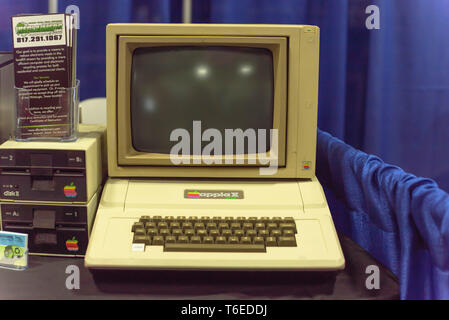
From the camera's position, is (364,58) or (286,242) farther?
(364,58)

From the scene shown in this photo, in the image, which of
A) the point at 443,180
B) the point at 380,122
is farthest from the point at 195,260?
the point at 443,180

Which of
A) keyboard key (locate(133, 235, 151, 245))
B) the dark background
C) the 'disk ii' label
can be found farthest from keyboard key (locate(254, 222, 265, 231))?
the dark background

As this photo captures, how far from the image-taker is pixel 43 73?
3.25 feet

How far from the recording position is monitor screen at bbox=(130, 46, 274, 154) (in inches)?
41.1

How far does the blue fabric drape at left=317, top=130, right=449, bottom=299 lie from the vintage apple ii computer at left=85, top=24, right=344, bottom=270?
11 centimetres

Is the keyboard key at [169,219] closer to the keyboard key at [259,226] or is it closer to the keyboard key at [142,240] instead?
the keyboard key at [142,240]

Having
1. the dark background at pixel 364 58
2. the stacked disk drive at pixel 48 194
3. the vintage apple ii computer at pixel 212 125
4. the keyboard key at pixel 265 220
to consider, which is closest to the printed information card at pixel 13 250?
the stacked disk drive at pixel 48 194

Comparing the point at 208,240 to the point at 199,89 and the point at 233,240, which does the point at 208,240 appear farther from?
the point at 199,89

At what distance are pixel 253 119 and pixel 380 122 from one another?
2.03 feet

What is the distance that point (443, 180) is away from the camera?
1.59 meters

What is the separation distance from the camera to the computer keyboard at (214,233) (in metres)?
0.89

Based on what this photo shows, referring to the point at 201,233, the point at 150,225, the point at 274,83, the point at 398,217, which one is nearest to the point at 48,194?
the point at 150,225

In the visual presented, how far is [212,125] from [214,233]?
266 mm

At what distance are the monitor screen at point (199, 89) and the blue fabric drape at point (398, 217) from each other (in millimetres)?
235
